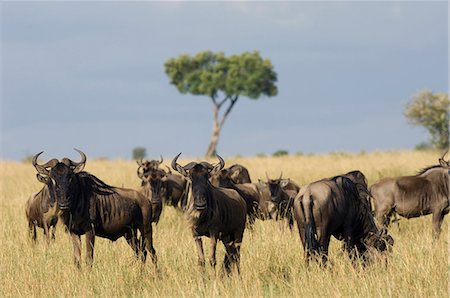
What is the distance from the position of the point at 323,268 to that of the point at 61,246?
4938 mm

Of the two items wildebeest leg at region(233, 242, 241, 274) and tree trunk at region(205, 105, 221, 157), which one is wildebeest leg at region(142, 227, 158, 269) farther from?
tree trunk at region(205, 105, 221, 157)

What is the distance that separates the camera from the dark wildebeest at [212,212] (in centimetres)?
966

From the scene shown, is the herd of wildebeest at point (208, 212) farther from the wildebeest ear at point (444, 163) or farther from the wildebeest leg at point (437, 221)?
the wildebeest leg at point (437, 221)

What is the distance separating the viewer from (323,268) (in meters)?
9.41

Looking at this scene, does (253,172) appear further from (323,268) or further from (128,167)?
(323,268)

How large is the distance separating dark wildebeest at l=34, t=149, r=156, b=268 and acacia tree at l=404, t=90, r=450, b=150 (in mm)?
41489

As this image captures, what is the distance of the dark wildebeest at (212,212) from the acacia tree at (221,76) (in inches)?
1943

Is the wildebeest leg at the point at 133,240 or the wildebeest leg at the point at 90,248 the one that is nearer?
the wildebeest leg at the point at 90,248

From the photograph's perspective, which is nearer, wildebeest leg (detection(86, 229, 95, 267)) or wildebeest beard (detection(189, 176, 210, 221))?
wildebeest beard (detection(189, 176, 210, 221))

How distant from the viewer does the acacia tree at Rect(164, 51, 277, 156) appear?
6222cm

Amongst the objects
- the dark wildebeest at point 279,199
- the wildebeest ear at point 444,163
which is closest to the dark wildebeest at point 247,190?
the dark wildebeest at point 279,199

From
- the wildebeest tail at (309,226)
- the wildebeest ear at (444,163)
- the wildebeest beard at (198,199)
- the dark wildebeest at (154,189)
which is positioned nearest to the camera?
the wildebeest beard at (198,199)

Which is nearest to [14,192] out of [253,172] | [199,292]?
[253,172]

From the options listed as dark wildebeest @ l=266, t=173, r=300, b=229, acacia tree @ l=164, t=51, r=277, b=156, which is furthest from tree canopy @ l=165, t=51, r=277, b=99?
dark wildebeest @ l=266, t=173, r=300, b=229
